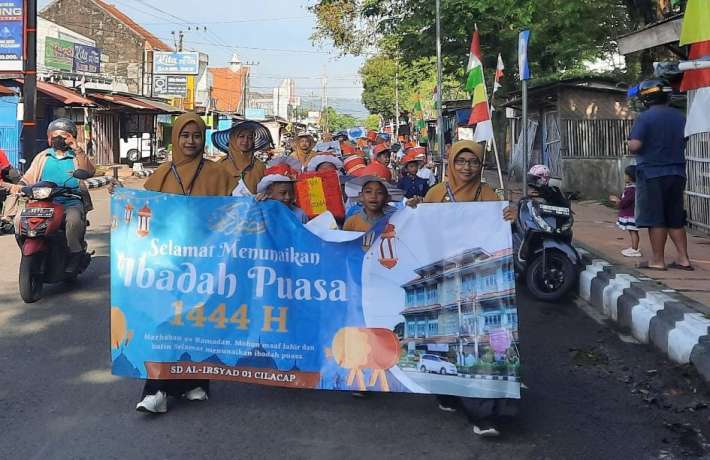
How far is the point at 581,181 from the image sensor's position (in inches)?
724

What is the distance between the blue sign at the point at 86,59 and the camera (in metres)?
37.4

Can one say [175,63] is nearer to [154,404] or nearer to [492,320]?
[154,404]

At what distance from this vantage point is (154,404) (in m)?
4.34

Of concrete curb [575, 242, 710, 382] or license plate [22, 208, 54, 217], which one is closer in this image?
concrete curb [575, 242, 710, 382]

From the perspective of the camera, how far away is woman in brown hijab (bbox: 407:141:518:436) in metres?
4.04

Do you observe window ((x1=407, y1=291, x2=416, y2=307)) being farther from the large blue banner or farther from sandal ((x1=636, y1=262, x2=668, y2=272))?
sandal ((x1=636, y1=262, x2=668, y2=272))

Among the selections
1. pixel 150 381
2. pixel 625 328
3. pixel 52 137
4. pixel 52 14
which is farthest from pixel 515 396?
pixel 52 14

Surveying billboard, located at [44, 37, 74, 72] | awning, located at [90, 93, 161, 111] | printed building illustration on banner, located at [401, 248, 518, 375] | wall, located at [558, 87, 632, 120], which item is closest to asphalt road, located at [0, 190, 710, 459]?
printed building illustration on banner, located at [401, 248, 518, 375]

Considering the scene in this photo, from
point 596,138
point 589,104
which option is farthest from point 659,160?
point 589,104

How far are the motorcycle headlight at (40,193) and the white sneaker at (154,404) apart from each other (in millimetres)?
3528

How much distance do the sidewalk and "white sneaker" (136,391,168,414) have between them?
4.36 m

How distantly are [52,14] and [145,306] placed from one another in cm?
5492

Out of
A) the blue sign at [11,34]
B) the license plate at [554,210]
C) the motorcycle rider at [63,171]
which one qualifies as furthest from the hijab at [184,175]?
the blue sign at [11,34]

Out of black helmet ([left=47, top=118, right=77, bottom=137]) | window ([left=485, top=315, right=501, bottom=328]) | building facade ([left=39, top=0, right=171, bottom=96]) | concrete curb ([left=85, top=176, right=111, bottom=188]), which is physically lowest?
window ([left=485, top=315, right=501, bottom=328])
